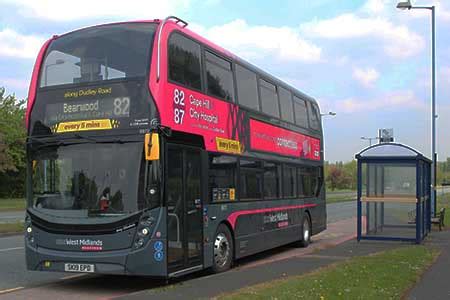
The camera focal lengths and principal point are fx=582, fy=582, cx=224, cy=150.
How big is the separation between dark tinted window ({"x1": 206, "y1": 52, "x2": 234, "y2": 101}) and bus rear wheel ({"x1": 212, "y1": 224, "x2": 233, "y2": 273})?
2636 millimetres

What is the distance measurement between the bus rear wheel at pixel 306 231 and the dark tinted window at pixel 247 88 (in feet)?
16.0

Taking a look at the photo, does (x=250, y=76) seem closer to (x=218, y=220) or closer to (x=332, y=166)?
(x=218, y=220)

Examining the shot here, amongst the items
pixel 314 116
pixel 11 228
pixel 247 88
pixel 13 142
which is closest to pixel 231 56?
pixel 247 88

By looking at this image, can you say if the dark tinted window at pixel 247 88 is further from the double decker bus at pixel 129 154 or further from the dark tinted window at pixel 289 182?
the dark tinted window at pixel 289 182

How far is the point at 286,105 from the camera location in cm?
1570

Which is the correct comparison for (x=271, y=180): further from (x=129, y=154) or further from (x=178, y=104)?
(x=129, y=154)

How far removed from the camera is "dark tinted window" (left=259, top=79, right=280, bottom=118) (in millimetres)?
14000

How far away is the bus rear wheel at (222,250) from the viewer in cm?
1107

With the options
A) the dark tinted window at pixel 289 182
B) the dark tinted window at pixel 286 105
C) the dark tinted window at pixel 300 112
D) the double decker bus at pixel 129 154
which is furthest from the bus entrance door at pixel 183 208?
the dark tinted window at pixel 300 112

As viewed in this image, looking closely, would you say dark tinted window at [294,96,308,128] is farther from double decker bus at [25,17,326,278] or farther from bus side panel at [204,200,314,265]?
double decker bus at [25,17,326,278]

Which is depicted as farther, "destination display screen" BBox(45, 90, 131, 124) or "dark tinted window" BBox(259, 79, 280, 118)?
"dark tinted window" BBox(259, 79, 280, 118)

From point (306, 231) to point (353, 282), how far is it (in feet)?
26.9

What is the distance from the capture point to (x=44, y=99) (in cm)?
996

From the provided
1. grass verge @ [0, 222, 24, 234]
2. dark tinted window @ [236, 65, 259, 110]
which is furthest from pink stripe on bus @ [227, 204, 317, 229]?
grass verge @ [0, 222, 24, 234]
